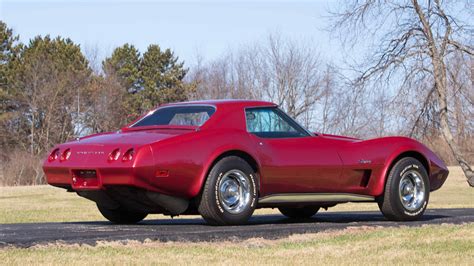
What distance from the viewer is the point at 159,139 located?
9.62m

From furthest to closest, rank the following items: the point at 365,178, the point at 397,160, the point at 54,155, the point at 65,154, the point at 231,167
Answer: the point at 397,160
the point at 365,178
the point at 54,155
the point at 65,154
the point at 231,167

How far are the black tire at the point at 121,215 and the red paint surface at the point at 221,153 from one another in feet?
3.20

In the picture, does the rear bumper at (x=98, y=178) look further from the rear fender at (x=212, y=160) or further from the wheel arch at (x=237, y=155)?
the wheel arch at (x=237, y=155)

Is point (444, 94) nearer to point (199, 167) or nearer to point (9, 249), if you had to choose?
point (199, 167)

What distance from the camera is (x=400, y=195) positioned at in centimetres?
1127

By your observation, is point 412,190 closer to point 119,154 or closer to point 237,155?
point 237,155

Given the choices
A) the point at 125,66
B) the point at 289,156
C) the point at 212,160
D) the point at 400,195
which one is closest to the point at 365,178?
the point at 400,195

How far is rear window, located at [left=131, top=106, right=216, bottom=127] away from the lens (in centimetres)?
1044

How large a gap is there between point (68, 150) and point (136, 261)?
10.4 feet

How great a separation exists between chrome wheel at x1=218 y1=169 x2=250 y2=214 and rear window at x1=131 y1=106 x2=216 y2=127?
2.39 feet

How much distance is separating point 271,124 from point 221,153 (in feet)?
3.72

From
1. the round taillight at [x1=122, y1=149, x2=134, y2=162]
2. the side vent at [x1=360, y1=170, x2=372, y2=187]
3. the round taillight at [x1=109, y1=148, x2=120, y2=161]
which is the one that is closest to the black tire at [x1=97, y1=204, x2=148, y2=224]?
the round taillight at [x1=109, y1=148, x2=120, y2=161]

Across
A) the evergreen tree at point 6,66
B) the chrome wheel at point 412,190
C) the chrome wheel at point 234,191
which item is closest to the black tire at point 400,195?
the chrome wheel at point 412,190

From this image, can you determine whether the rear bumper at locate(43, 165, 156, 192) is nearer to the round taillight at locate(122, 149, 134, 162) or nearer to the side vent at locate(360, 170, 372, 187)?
the round taillight at locate(122, 149, 134, 162)
